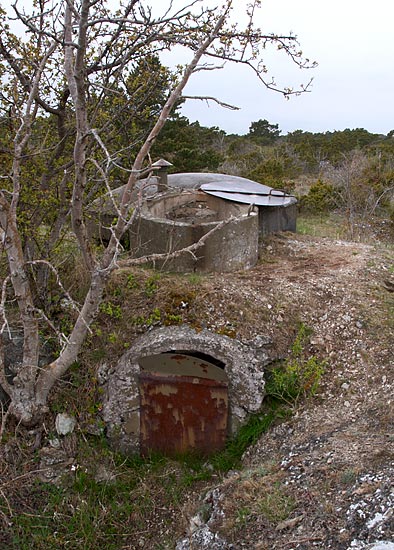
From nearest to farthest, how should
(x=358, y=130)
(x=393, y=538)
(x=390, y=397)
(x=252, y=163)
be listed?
(x=393, y=538) < (x=390, y=397) < (x=252, y=163) < (x=358, y=130)

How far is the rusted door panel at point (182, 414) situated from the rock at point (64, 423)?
0.80 meters

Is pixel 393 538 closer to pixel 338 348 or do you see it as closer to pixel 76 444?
pixel 338 348

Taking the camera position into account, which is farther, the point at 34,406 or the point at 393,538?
the point at 34,406

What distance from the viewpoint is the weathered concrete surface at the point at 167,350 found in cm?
540

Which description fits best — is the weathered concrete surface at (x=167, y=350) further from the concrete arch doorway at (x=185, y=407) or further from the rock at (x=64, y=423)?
the rock at (x=64, y=423)

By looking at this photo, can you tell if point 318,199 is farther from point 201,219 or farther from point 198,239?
point 198,239

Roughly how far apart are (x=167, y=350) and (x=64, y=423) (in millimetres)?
1436

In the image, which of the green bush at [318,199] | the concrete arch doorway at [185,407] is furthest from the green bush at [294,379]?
the green bush at [318,199]

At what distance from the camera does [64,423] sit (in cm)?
551

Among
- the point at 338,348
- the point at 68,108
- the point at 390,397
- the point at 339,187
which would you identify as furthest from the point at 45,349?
the point at 339,187

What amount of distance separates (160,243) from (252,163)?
1688 centimetres

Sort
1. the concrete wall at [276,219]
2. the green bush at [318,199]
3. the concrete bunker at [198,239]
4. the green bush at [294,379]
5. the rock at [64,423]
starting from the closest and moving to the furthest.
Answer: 1. the green bush at [294,379]
2. the rock at [64,423]
3. the concrete bunker at [198,239]
4. the concrete wall at [276,219]
5. the green bush at [318,199]

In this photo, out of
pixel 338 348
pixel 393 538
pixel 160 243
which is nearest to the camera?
pixel 393 538

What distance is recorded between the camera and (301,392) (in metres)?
5.36
